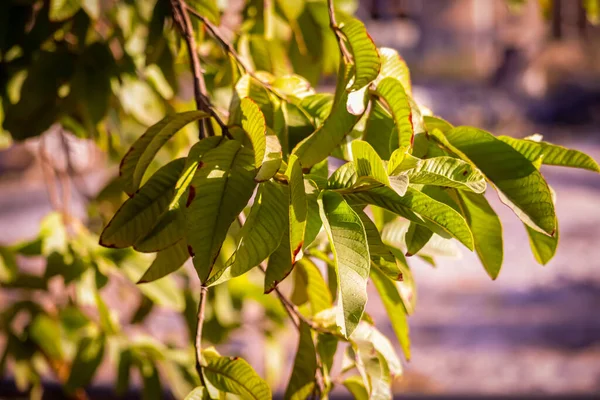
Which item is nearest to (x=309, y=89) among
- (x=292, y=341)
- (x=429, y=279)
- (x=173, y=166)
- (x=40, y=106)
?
(x=173, y=166)

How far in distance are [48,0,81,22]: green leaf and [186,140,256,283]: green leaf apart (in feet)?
1.33

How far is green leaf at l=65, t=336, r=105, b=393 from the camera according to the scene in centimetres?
98

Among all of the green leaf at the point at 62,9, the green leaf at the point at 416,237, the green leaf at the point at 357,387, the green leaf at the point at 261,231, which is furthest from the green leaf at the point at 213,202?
the green leaf at the point at 62,9

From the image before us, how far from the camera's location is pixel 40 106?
0.89m

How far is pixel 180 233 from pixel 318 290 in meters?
0.18

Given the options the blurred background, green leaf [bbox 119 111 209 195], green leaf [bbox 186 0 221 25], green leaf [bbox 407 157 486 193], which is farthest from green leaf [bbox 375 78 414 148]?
the blurred background

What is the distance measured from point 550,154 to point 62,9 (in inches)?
21.8

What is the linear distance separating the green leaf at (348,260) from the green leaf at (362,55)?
0.10 m

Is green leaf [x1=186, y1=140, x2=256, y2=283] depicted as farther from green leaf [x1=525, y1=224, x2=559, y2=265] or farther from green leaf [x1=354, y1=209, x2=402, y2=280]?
green leaf [x1=525, y1=224, x2=559, y2=265]

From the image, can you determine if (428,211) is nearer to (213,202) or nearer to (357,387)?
(213,202)

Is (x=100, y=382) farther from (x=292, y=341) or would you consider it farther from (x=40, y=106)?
(x=40, y=106)

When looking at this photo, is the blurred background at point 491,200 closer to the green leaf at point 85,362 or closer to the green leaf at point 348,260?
the green leaf at point 85,362

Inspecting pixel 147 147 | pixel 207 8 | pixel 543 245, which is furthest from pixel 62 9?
pixel 543 245

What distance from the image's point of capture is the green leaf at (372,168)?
16.5 inches
